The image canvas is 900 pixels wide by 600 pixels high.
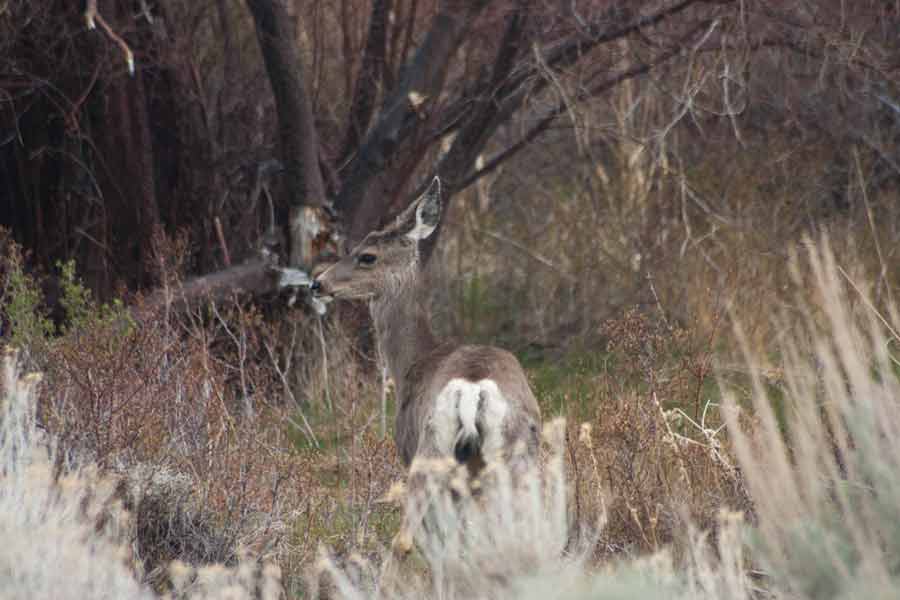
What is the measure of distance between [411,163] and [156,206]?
6.43 feet

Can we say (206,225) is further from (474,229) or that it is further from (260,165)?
(474,229)

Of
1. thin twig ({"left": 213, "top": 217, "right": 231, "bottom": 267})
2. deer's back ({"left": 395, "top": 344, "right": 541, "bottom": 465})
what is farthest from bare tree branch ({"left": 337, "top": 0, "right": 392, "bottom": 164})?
deer's back ({"left": 395, "top": 344, "right": 541, "bottom": 465})

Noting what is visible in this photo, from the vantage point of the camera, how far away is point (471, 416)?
6.19 m

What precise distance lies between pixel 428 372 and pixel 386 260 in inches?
53.8

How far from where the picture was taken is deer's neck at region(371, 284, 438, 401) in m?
8.11

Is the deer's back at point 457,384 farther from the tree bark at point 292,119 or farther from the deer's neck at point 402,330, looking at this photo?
the tree bark at point 292,119

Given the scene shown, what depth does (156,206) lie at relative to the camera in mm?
11680

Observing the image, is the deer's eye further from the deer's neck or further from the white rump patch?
the white rump patch

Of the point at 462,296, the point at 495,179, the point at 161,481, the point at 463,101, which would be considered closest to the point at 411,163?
the point at 463,101

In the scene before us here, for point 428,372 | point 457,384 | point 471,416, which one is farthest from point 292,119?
point 471,416

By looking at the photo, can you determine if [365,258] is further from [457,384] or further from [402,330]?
[457,384]

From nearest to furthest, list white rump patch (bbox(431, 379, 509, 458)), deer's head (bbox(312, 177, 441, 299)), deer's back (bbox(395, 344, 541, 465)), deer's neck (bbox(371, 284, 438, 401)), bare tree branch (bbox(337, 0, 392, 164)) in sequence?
white rump patch (bbox(431, 379, 509, 458)), deer's back (bbox(395, 344, 541, 465)), deer's neck (bbox(371, 284, 438, 401)), deer's head (bbox(312, 177, 441, 299)), bare tree branch (bbox(337, 0, 392, 164))

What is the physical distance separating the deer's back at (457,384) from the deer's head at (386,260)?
2.97 feet

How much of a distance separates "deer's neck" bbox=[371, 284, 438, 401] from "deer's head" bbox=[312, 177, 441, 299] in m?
0.07
